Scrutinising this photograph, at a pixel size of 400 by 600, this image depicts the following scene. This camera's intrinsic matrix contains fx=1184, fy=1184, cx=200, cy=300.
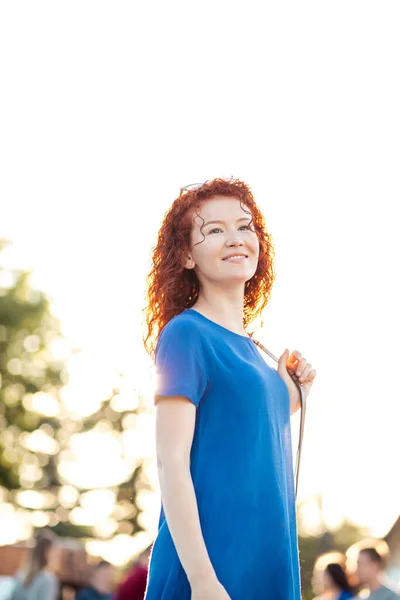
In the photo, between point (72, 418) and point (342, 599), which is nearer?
point (342, 599)

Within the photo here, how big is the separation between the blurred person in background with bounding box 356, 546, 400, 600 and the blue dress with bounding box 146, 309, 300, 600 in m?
4.29

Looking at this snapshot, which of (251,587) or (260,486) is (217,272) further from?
→ (251,587)

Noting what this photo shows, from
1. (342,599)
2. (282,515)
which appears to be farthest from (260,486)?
(342,599)

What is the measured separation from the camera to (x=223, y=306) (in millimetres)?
3102

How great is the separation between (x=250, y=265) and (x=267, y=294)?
36 cm

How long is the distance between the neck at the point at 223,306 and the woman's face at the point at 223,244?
0.03 m

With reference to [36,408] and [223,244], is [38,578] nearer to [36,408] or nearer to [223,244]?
[223,244]

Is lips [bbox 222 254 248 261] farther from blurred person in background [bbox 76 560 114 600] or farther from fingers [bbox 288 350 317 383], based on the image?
blurred person in background [bbox 76 560 114 600]

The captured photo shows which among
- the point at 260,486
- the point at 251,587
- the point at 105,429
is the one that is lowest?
the point at 105,429

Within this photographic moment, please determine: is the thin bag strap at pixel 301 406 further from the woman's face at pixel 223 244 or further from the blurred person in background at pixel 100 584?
the blurred person in background at pixel 100 584

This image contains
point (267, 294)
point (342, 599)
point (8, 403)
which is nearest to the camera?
point (267, 294)

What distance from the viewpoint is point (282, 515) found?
9.24 feet

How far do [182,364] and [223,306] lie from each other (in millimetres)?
334

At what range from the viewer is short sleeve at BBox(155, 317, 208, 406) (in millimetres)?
2795
